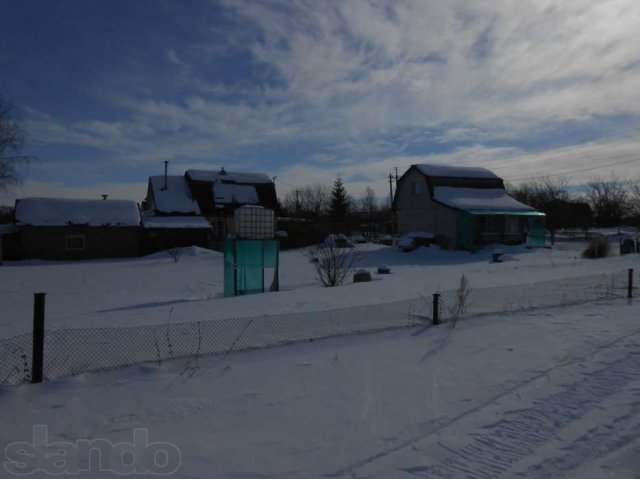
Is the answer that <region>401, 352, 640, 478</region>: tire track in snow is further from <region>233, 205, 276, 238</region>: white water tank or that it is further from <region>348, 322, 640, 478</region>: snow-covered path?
<region>233, 205, 276, 238</region>: white water tank

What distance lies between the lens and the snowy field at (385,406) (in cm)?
393

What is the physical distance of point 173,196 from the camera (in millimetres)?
40094

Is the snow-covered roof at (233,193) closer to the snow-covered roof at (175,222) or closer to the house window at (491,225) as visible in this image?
the snow-covered roof at (175,222)

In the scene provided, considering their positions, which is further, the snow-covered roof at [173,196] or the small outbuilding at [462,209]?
the snow-covered roof at [173,196]

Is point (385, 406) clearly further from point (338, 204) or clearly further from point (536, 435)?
point (338, 204)

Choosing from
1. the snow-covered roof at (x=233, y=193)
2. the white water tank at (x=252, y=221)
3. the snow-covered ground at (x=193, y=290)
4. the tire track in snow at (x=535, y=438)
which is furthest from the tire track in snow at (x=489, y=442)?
the snow-covered roof at (x=233, y=193)

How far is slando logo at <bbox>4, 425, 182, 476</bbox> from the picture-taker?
375cm

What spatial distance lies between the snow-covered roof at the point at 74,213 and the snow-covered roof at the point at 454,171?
20458 millimetres

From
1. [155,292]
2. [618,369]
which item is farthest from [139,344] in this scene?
[155,292]

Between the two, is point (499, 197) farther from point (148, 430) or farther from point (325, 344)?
point (148, 430)

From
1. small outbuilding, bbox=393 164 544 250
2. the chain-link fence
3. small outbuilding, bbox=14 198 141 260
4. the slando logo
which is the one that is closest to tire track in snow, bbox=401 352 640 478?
the slando logo

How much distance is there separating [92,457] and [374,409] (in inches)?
99.3

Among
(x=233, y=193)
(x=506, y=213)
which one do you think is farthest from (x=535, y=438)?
(x=233, y=193)

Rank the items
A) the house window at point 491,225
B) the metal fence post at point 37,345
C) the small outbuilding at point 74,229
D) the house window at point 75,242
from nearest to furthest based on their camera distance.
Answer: the metal fence post at point 37,345
the small outbuilding at point 74,229
the house window at point 75,242
the house window at point 491,225
